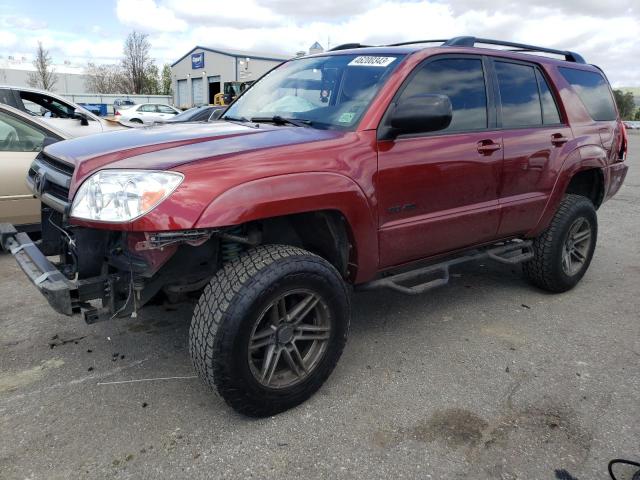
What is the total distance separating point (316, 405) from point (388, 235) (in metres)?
1.03

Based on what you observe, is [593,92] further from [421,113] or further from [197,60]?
[197,60]

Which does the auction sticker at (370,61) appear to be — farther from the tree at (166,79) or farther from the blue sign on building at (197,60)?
the tree at (166,79)

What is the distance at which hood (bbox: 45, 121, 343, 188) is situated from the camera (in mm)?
2461

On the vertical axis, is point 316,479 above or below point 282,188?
below

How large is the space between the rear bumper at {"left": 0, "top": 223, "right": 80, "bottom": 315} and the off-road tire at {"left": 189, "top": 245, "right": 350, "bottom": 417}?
569 millimetres

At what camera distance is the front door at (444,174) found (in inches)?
119

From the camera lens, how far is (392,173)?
2.97m

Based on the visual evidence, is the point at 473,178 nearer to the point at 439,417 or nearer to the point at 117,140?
the point at 439,417

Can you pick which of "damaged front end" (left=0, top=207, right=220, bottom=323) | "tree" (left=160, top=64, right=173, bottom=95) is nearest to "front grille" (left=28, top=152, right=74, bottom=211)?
"damaged front end" (left=0, top=207, right=220, bottom=323)

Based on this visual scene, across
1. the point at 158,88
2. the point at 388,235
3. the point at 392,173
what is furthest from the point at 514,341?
the point at 158,88

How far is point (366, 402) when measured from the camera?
9.32 ft

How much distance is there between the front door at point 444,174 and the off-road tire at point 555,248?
749mm

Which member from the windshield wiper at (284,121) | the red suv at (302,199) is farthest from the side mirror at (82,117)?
the windshield wiper at (284,121)

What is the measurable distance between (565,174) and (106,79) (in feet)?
214
